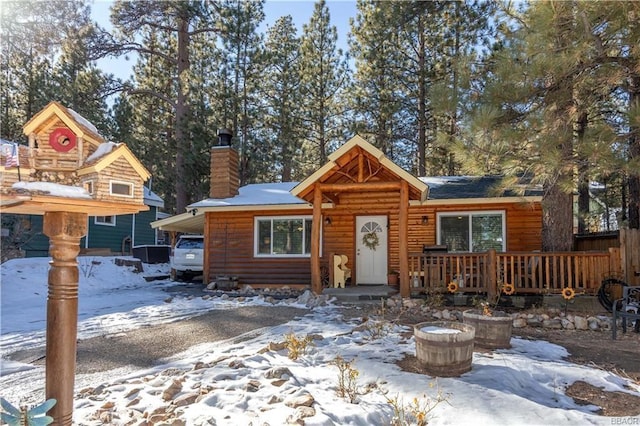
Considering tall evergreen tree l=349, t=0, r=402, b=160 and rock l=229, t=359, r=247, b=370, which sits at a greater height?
tall evergreen tree l=349, t=0, r=402, b=160

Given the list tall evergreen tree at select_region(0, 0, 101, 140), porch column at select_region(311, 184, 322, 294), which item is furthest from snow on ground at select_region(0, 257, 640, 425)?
tall evergreen tree at select_region(0, 0, 101, 140)

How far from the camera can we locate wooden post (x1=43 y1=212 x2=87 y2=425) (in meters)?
2.08

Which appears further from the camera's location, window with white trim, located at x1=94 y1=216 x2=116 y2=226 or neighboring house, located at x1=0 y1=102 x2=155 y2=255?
window with white trim, located at x1=94 y1=216 x2=116 y2=226

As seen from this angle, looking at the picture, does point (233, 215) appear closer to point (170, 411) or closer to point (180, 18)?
point (170, 411)

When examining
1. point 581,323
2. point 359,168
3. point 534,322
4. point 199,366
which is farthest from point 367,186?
point 199,366

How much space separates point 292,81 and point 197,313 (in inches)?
564

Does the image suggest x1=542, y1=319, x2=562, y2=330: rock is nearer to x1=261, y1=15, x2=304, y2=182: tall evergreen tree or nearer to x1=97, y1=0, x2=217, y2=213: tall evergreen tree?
x1=261, y1=15, x2=304, y2=182: tall evergreen tree

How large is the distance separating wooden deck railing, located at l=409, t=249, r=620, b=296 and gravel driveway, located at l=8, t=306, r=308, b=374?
2921 mm

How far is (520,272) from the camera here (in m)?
7.95

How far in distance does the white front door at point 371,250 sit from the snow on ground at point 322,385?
5005mm

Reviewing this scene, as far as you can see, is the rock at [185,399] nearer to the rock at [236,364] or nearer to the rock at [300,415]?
the rock at [236,364]

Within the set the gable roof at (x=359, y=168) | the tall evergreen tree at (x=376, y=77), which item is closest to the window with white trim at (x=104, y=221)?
the tall evergreen tree at (x=376, y=77)

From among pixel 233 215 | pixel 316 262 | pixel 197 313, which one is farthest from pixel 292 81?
pixel 197 313

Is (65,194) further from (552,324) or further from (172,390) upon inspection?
(552,324)
